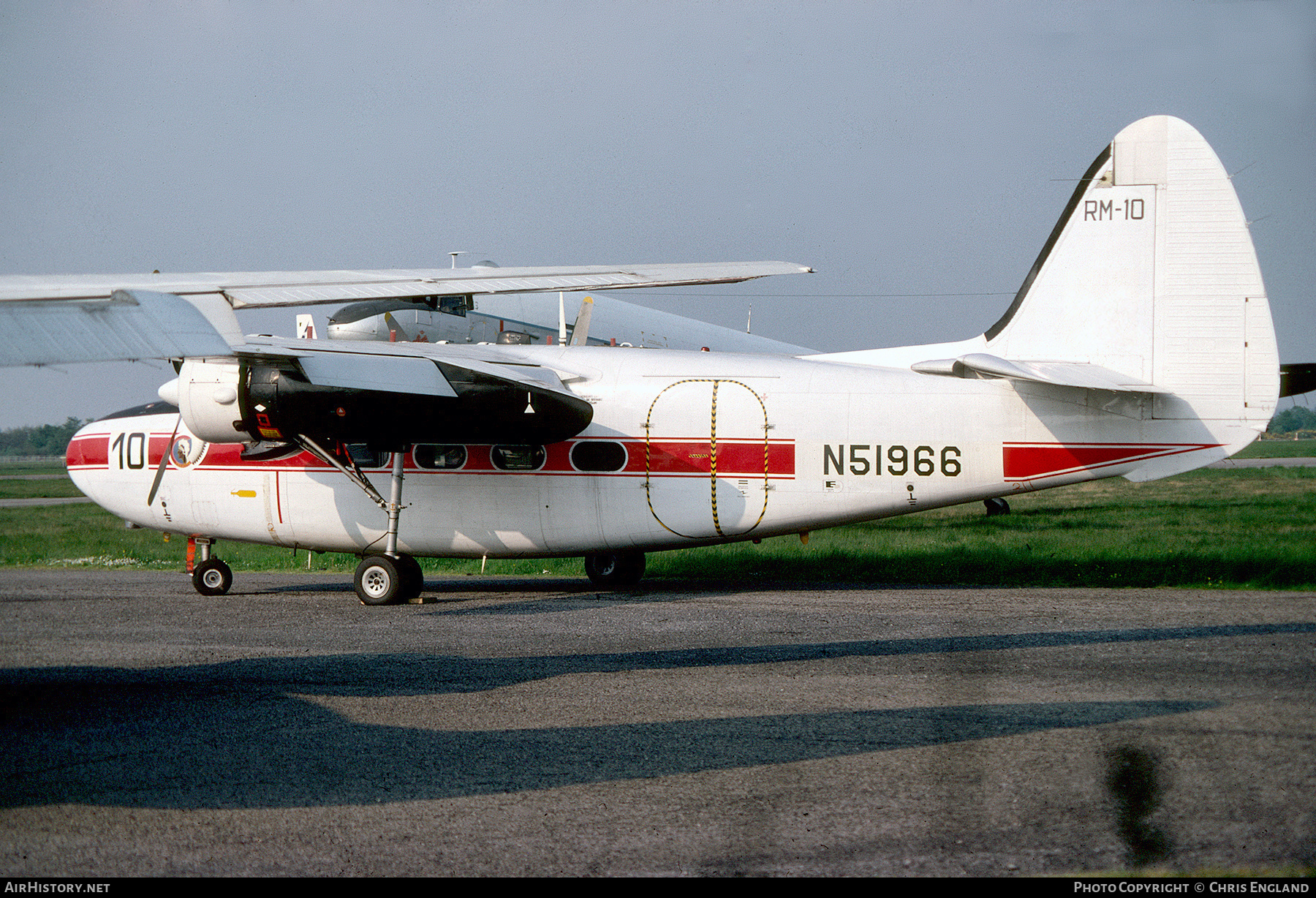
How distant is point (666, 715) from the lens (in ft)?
24.1

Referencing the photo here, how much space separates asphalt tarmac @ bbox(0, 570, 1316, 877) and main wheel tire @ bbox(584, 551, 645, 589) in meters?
4.06

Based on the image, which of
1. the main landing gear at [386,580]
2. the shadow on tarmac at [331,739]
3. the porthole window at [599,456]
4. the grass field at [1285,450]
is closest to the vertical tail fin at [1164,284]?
the porthole window at [599,456]

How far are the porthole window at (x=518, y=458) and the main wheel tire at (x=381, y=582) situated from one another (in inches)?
78.4

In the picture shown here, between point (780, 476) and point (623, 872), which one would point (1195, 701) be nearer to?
point (623, 872)

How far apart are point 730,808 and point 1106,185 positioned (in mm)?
10646

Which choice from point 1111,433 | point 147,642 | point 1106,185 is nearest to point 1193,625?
point 1111,433

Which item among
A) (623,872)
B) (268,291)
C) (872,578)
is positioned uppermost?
(268,291)

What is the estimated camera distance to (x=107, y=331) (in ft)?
15.0

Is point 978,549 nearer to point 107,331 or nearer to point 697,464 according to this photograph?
point 697,464

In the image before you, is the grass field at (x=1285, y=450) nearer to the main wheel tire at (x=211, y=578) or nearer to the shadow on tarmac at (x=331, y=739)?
the main wheel tire at (x=211, y=578)

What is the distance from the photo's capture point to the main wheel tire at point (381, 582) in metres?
13.7

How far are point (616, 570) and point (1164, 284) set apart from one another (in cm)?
870

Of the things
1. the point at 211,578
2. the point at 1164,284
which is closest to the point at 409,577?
the point at 211,578

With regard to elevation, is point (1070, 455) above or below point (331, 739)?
above
